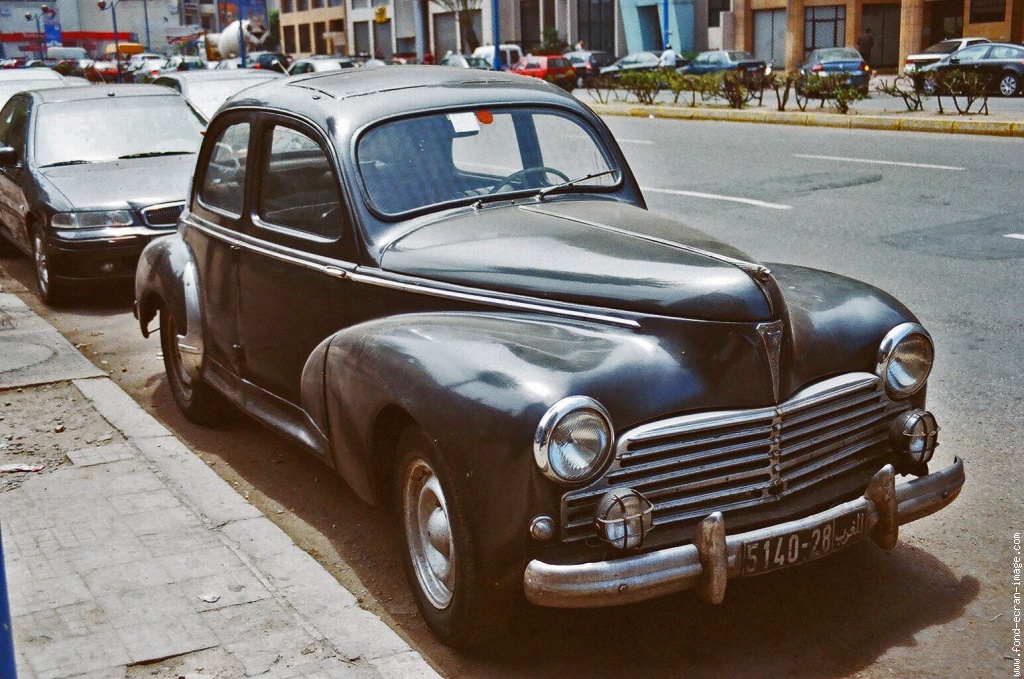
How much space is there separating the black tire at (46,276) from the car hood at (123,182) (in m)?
0.43

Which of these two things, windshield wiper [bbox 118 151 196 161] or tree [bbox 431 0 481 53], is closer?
windshield wiper [bbox 118 151 196 161]

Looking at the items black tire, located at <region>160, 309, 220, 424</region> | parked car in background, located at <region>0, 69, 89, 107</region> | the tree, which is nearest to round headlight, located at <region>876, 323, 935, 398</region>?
black tire, located at <region>160, 309, 220, 424</region>

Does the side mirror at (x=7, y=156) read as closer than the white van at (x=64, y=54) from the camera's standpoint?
Yes

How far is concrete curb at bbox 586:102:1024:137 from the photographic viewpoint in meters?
19.0

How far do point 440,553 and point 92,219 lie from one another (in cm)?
634

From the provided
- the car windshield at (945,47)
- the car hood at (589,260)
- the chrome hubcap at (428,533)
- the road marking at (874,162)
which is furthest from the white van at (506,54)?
the chrome hubcap at (428,533)

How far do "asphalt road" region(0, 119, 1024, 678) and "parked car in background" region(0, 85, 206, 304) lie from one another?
1.45 ft

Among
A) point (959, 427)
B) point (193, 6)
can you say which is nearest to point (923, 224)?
point (959, 427)

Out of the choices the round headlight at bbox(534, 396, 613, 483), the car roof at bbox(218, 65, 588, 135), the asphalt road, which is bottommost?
the asphalt road

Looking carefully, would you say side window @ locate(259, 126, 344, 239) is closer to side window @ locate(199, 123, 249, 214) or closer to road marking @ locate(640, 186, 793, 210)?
side window @ locate(199, 123, 249, 214)

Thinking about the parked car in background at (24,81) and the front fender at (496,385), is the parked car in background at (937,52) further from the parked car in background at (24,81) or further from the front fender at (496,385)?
the front fender at (496,385)

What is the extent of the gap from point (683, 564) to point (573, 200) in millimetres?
1939

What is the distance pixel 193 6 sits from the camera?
136m

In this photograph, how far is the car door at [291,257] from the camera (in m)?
4.65
